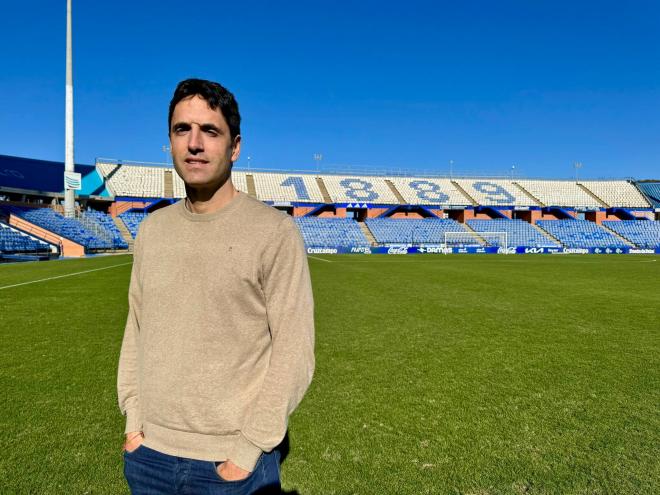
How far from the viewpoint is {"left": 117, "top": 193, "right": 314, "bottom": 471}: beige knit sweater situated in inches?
54.6

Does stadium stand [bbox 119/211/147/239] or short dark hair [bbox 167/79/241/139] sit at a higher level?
short dark hair [bbox 167/79/241/139]

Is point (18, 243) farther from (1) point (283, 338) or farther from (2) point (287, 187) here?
(1) point (283, 338)

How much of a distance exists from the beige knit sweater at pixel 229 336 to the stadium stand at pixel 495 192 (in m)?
55.1

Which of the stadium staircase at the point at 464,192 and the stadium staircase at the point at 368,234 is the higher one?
the stadium staircase at the point at 464,192

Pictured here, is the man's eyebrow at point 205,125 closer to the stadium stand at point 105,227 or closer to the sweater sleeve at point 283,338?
the sweater sleeve at point 283,338

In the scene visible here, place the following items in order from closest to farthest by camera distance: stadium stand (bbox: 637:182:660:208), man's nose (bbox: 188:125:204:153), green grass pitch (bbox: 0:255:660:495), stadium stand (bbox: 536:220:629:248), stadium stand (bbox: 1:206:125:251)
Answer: man's nose (bbox: 188:125:204:153), green grass pitch (bbox: 0:255:660:495), stadium stand (bbox: 1:206:125:251), stadium stand (bbox: 536:220:629:248), stadium stand (bbox: 637:182:660:208)

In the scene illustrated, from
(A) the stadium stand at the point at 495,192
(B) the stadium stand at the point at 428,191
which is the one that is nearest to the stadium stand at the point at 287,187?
(B) the stadium stand at the point at 428,191

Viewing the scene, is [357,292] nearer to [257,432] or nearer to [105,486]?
[105,486]

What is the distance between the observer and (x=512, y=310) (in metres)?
9.08

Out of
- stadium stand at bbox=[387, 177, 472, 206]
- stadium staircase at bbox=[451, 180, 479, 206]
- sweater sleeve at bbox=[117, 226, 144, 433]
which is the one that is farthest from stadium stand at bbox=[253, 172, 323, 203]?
sweater sleeve at bbox=[117, 226, 144, 433]

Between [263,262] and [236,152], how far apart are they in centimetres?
53

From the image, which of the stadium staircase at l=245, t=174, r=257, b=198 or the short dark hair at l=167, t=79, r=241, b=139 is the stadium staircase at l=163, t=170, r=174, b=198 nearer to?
the stadium staircase at l=245, t=174, r=257, b=198

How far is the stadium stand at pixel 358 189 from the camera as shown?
52.3 metres

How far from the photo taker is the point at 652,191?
186 feet
